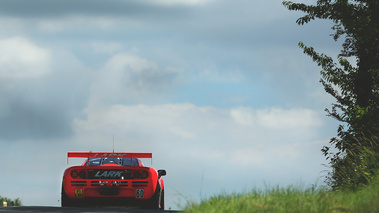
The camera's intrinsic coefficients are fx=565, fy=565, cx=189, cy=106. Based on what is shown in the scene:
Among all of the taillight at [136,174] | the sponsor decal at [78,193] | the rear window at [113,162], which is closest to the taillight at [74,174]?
the sponsor decal at [78,193]

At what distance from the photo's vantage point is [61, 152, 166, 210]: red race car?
1142 cm

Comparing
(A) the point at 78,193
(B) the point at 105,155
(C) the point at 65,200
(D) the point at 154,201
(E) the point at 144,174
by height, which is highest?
(B) the point at 105,155

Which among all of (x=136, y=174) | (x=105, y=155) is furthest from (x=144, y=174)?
(x=105, y=155)

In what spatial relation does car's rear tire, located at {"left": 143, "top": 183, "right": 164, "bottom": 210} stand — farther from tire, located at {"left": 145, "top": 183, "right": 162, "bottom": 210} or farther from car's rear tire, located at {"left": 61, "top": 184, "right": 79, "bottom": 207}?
car's rear tire, located at {"left": 61, "top": 184, "right": 79, "bottom": 207}

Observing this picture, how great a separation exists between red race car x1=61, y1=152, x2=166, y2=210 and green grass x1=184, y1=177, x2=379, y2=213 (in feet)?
12.3

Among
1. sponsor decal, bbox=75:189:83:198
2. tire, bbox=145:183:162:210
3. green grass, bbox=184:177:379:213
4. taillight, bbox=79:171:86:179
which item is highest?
taillight, bbox=79:171:86:179

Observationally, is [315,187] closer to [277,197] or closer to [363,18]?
[277,197]

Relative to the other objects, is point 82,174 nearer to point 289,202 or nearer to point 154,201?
point 154,201

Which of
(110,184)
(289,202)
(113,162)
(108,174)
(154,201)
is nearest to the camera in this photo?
(289,202)

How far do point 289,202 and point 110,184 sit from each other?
5.11m

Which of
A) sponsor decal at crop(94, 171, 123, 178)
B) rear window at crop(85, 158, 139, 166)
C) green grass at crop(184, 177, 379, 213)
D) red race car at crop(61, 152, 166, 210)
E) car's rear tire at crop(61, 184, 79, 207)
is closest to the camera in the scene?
green grass at crop(184, 177, 379, 213)

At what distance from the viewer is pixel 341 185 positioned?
35.7 feet

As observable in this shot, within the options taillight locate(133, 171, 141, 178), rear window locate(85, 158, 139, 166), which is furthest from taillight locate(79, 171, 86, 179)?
taillight locate(133, 171, 141, 178)

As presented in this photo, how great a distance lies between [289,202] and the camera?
7.19 metres
